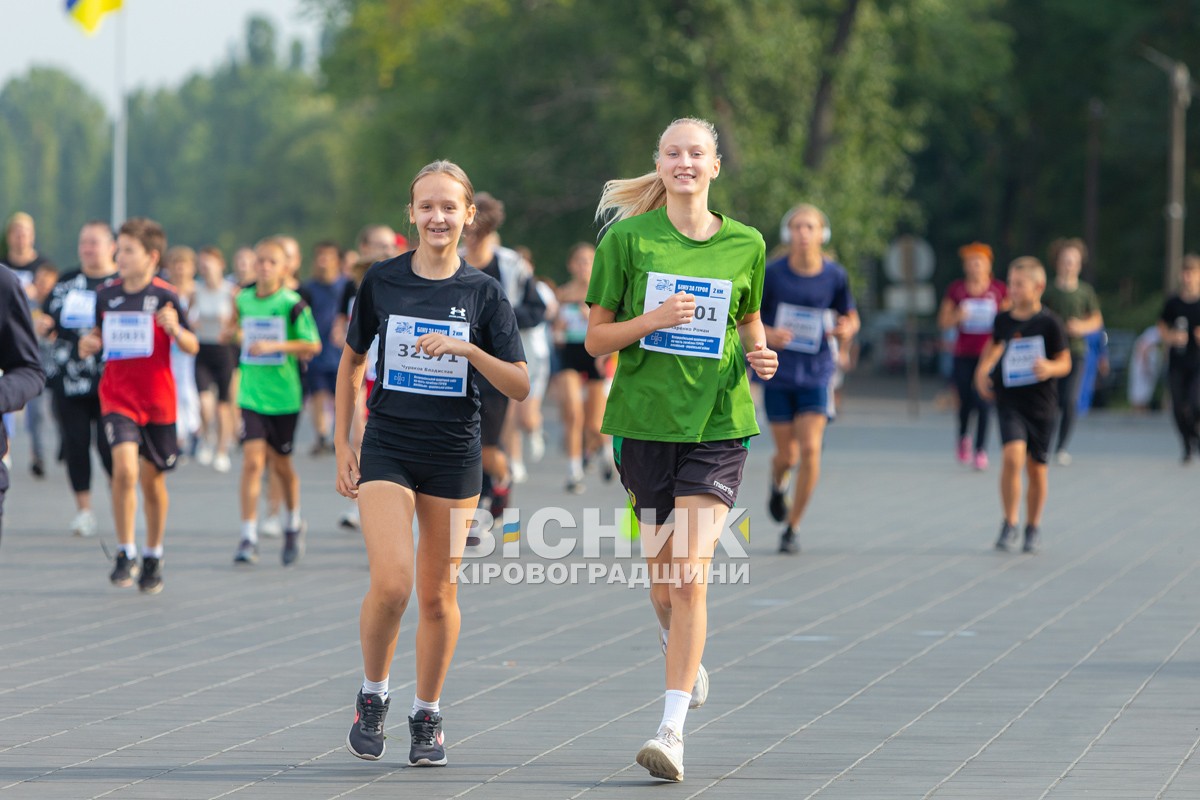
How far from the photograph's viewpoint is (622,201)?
255 inches

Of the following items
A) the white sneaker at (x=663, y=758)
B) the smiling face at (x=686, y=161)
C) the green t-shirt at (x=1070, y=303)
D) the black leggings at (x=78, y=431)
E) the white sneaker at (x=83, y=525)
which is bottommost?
the white sneaker at (x=83, y=525)

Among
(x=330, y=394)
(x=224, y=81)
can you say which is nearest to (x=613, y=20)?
(x=330, y=394)

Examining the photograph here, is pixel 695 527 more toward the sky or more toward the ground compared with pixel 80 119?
more toward the ground

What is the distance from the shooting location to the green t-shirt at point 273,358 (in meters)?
11.0

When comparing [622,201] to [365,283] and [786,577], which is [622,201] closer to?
[365,283]

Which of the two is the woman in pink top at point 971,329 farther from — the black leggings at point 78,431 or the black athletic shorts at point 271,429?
the black leggings at point 78,431

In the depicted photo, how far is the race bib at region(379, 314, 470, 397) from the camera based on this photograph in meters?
5.94

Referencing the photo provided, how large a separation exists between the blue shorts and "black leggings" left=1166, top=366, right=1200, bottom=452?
827 centimetres

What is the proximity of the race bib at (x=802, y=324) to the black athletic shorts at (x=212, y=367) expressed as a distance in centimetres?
830

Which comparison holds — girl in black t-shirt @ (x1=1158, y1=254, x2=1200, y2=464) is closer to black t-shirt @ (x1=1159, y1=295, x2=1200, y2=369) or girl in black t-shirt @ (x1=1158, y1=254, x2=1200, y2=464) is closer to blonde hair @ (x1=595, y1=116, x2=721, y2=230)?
black t-shirt @ (x1=1159, y1=295, x2=1200, y2=369)

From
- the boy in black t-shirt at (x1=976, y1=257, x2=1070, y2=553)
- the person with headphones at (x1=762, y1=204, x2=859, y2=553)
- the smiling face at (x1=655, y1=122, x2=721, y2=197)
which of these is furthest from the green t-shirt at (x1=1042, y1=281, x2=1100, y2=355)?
the smiling face at (x1=655, y1=122, x2=721, y2=197)

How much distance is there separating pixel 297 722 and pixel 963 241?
164ft

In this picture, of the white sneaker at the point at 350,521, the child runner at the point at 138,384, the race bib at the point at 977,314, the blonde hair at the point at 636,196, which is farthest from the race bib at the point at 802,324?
the race bib at the point at 977,314

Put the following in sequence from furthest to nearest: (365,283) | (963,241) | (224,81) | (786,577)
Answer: (224,81) < (963,241) < (786,577) < (365,283)
